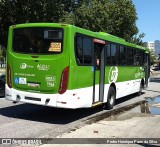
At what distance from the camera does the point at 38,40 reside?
36.4ft

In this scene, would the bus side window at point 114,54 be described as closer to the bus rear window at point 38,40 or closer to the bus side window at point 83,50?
the bus side window at point 83,50

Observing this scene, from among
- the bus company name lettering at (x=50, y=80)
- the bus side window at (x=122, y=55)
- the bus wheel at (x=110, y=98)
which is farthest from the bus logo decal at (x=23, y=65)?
the bus side window at (x=122, y=55)

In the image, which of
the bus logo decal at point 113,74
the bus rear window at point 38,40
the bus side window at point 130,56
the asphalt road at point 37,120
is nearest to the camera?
the asphalt road at point 37,120

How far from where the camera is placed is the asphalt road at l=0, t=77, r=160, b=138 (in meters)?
9.37

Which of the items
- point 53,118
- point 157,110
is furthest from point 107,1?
point 53,118

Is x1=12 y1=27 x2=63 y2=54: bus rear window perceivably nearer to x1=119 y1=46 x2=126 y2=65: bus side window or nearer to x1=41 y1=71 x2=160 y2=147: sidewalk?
x1=41 y1=71 x2=160 y2=147: sidewalk

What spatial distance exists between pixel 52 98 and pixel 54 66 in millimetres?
932

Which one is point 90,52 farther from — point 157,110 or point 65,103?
point 157,110

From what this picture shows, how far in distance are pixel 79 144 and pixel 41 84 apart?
314 cm

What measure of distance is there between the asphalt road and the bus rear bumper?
0.58 meters

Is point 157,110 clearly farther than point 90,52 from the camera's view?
Yes

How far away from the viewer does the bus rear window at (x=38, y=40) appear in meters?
10.8

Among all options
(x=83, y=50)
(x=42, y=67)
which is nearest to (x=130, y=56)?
(x=83, y=50)

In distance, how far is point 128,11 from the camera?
4156cm
